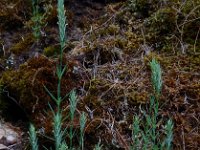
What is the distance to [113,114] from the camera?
9.56ft

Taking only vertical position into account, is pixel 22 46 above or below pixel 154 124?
above

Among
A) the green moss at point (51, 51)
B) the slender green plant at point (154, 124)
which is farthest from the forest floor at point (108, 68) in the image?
the slender green plant at point (154, 124)

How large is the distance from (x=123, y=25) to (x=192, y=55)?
0.69m

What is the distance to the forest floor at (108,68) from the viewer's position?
112 inches

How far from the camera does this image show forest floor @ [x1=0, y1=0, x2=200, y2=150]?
112 inches

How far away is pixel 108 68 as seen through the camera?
324cm

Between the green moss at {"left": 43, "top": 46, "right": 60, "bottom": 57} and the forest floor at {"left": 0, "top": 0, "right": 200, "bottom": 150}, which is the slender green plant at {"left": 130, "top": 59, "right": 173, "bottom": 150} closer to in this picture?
the forest floor at {"left": 0, "top": 0, "right": 200, "bottom": 150}

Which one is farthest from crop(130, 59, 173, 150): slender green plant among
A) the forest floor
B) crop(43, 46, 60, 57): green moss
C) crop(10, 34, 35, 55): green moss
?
crop(10, 34, 35, 55): green moss

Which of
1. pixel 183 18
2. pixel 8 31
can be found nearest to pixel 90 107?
pixel 183 18

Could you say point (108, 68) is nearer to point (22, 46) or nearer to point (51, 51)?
point (51, 51)

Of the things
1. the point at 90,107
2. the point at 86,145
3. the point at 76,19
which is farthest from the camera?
the point at 76,19

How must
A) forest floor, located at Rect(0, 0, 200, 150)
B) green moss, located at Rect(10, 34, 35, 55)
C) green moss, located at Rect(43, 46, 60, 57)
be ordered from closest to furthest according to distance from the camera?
forest floor, located at Rect(0, 0, 200, 150) < green moss, located at Rect(43, 46, 60, 57) < green moss, located at Rect(10, 34, 35, 55)

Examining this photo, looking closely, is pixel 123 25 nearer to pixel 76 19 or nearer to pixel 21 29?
pixel 76 19

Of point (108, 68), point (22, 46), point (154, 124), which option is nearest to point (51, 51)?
point (22, 46)
